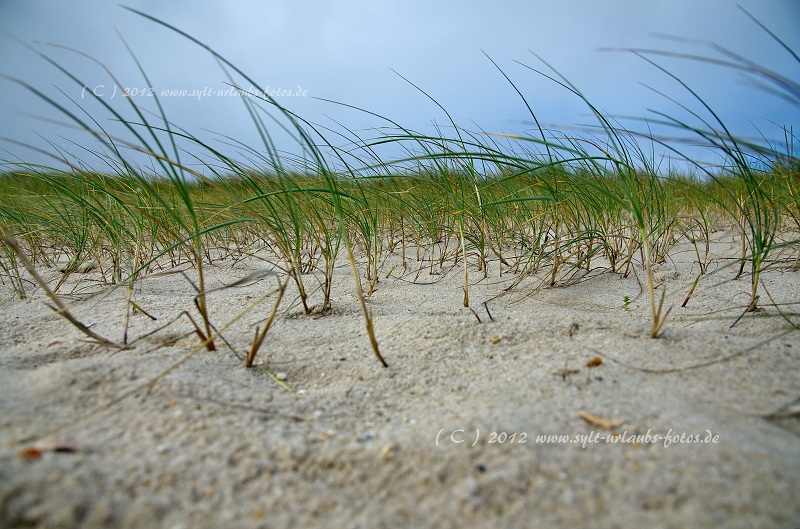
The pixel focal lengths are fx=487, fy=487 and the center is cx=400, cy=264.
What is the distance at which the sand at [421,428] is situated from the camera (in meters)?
0.67

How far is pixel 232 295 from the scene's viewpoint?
1880mm

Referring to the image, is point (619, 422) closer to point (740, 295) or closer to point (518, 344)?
point (518, 344)

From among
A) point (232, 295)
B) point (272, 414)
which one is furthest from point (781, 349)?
point (232, 295)

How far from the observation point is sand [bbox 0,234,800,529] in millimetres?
666

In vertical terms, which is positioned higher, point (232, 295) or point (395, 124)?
point (395, 124)

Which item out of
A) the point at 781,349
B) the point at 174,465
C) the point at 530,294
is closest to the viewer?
the point at 174,465

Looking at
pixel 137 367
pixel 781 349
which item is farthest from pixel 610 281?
pixel 137 367

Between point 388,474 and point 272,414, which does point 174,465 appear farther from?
point 388,474

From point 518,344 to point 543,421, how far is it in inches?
15.6

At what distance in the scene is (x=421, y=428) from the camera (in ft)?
2.83

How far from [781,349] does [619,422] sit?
0.62 m

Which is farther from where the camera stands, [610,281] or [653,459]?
[610,281]

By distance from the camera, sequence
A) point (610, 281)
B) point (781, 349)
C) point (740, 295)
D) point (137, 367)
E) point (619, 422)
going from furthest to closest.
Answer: point (610, 281), point (740, 295), point (781, 349), point (137, 367), point (619, 422)

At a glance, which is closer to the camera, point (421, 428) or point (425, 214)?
point (421, 428)
